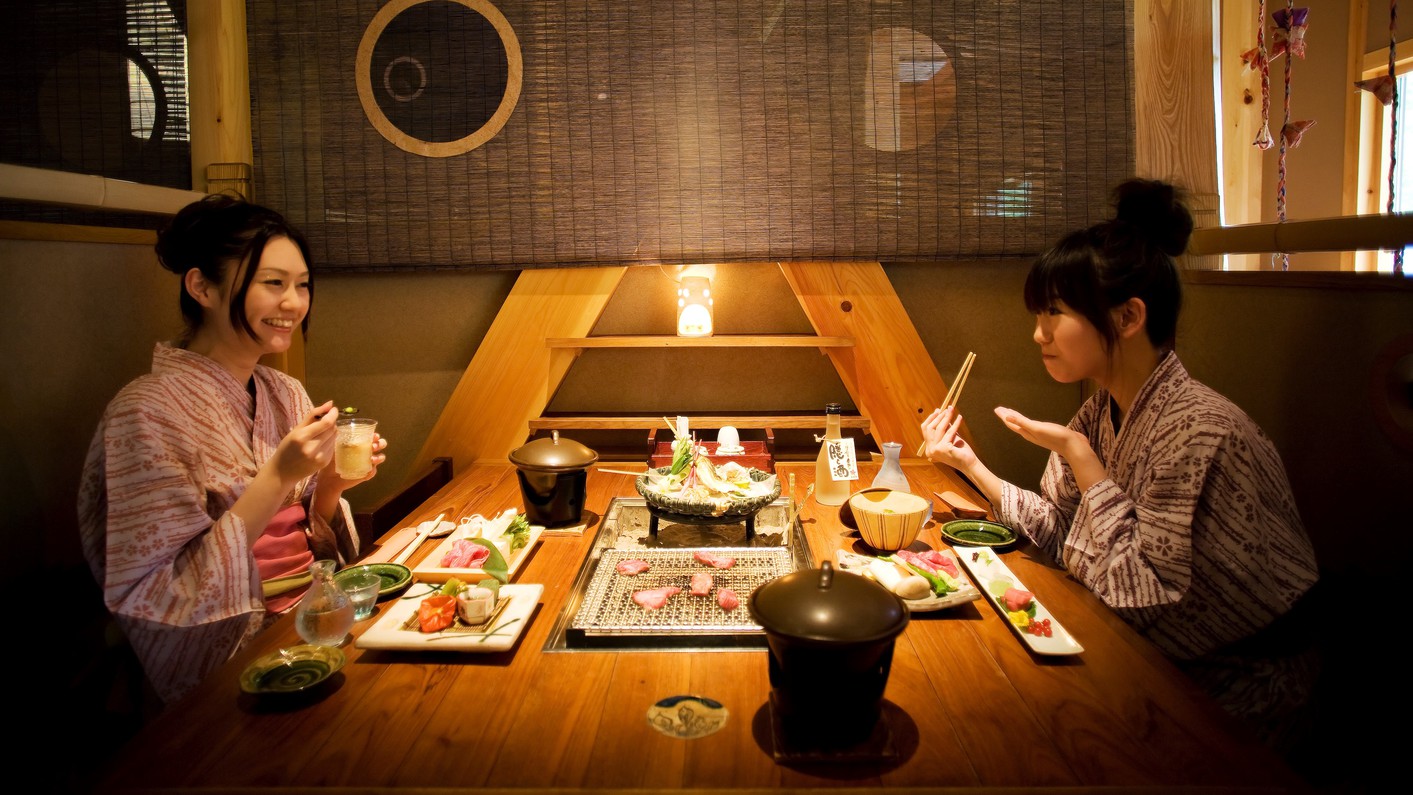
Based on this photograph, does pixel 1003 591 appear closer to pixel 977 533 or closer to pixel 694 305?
pixel 977 533

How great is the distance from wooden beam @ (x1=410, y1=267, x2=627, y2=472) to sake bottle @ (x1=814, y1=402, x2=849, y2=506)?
112 centimetres

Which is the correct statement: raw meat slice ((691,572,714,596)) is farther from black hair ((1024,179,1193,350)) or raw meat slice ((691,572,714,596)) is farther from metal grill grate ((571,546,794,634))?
black hair ((1024,179,1193,350))

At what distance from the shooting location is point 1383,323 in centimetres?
202

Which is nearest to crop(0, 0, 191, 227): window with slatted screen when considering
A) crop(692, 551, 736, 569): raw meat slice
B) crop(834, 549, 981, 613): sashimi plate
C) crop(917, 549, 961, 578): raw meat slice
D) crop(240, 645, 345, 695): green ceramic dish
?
crop(240, 645, 345, 695): green ceramic dish

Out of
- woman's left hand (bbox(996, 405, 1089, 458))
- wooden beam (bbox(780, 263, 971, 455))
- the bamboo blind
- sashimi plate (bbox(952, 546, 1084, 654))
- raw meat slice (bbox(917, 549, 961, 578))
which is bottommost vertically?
sashimi plate (bbox(952, 546, 1084, 654))

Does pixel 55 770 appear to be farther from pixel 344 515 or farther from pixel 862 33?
pixel 862 33

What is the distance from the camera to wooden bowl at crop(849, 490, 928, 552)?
6.68ft

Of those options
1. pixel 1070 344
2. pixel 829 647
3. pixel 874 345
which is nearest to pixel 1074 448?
pixel 1070 344

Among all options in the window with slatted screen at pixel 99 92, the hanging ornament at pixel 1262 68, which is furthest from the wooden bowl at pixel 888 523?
the window with slatted screen at pixel 99 92

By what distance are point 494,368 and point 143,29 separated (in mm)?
1655

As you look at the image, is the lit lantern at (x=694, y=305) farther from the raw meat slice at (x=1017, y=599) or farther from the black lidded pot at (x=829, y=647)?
the black lidded pot at (x=829, y=647)

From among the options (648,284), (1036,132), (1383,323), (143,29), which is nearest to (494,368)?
(648,284)

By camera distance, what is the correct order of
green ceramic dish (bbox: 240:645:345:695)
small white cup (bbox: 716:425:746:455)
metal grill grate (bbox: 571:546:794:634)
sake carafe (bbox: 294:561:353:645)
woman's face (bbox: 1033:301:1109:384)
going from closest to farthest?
green ceramic dish (bbox: 240:645:345:695) < sake carafe (bbox: 294:561:353:645) < metal grill grate (bbox: 571:546:794:634) < woman's face (bbox: 1033:301:1109:384) < small white cup (bbox: 716:425:746:455)

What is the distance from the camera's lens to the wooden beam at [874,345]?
325 cm
